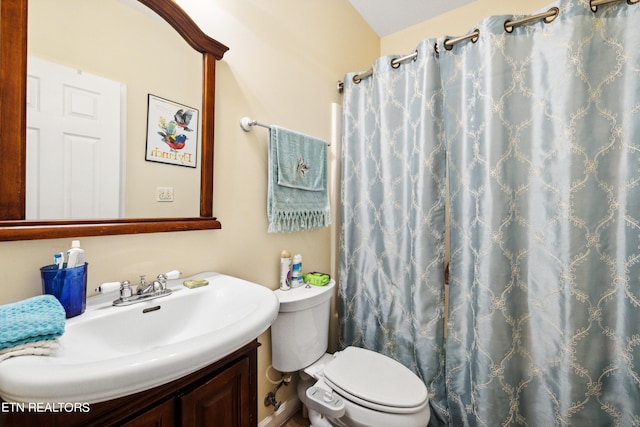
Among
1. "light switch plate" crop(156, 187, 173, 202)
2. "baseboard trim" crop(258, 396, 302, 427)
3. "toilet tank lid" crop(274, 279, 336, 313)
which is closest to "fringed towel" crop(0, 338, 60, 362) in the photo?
"light switch plate" crop(156, 187, 173, 202)

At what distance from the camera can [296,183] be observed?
137 centimetres

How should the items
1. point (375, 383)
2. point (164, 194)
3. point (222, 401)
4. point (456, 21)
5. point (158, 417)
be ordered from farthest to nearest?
point (456, 21) < point (375, 383) < point (164, 194) < point (222, 401) < point (158, 417)

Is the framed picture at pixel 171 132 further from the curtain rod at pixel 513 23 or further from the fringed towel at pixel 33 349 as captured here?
the curtain rod at pixel 513 23

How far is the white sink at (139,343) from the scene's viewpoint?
42 cm

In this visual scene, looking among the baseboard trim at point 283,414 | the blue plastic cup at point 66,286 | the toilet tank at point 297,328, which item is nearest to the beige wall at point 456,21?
the toilet tank at point 297,328

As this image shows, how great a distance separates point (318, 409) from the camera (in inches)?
41.1

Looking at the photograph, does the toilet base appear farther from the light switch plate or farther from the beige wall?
the beige wall

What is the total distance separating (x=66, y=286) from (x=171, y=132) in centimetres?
57

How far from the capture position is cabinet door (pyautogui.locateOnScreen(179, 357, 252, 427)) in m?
0.68

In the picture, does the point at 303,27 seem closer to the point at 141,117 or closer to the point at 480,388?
the point at 141,117

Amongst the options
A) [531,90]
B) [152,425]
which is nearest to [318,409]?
[152,425]

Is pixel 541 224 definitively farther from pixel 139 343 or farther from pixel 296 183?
pixel 139 343

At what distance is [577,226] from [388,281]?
859 mm

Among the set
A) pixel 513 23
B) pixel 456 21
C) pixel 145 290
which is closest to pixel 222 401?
pixel 145 290
